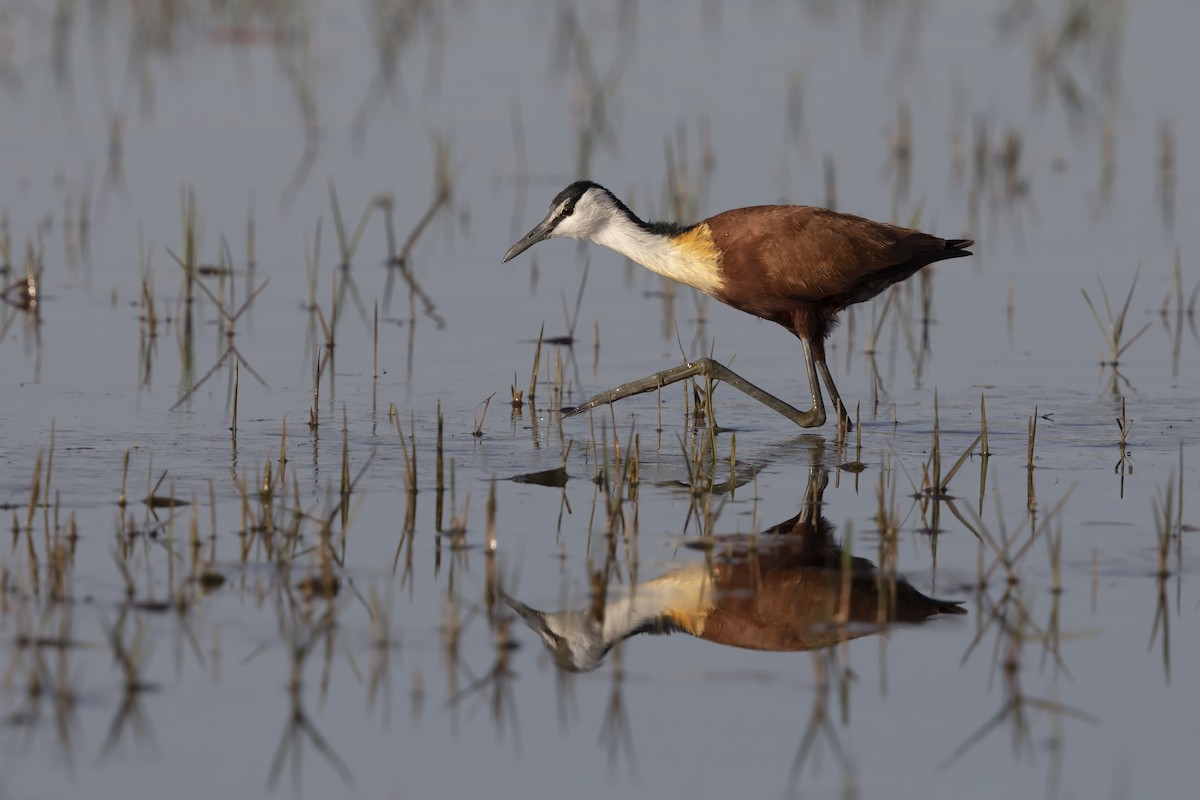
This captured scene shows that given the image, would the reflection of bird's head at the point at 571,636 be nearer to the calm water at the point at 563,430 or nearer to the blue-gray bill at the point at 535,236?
the calm water at the point at 563,430

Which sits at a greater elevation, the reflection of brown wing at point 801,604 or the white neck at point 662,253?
the white neck at point 662,253

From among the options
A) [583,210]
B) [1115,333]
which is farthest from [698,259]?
[1115,333]

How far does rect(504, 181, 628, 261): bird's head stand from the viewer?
8.99 meters

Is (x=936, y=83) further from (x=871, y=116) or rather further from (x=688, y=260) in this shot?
(x=688, y=260)

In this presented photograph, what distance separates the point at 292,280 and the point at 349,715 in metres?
6.40

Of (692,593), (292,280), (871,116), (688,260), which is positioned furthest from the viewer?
(871,116)

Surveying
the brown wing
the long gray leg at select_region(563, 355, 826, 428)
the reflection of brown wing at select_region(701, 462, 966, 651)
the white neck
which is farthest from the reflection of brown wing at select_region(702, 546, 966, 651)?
the white neck

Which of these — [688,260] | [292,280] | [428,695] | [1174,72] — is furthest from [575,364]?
[1174,72]

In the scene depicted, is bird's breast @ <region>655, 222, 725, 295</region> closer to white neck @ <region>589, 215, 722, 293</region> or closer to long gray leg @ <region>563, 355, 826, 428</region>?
white neck @ <region>589, 215, 722, 293</region>

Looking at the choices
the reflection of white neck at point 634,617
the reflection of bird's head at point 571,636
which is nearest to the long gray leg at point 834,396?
the reflection of white neck at point 634,617

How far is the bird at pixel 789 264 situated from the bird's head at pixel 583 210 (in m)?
0.18

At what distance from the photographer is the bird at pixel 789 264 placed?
8492mm

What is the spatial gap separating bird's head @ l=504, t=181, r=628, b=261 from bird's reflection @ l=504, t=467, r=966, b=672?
297 cm

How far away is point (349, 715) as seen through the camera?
16.1 ft
